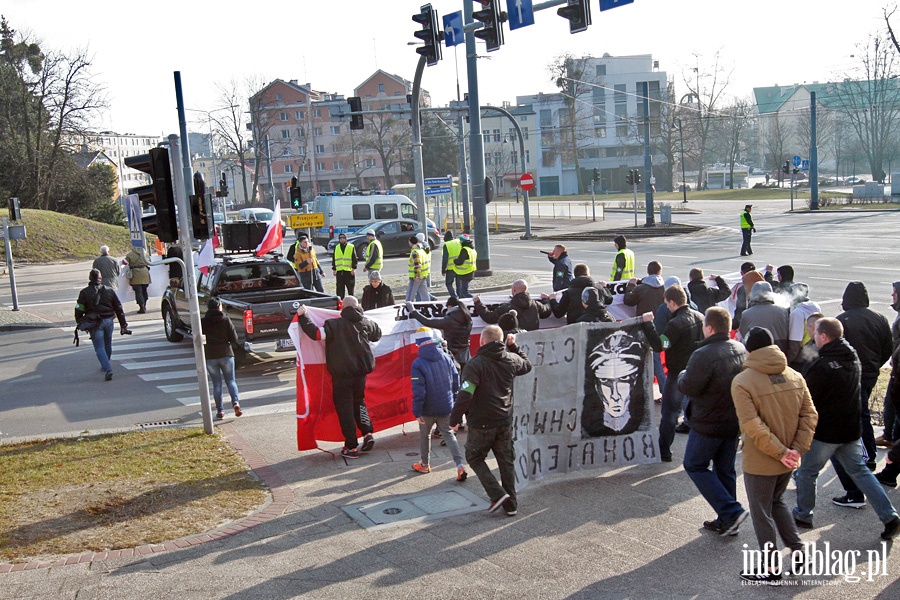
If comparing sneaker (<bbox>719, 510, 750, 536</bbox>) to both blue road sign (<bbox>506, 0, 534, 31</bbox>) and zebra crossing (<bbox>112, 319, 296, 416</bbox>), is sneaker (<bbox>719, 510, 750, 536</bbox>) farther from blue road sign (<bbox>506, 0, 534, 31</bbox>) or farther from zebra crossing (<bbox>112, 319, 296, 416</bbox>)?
blue road sign (<bbox>506, 0, 534, 31</bbox>)

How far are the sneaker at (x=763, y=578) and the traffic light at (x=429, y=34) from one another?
14.3m

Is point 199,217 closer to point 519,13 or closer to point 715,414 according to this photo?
point 715,414

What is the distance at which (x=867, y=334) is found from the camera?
7.36m

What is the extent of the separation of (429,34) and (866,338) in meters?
12.7

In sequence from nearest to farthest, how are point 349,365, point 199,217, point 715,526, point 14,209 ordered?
point 715,526 < point 349,365 < point 199,217 < point 14,209

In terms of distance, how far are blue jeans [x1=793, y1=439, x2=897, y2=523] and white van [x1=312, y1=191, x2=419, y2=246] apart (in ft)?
114

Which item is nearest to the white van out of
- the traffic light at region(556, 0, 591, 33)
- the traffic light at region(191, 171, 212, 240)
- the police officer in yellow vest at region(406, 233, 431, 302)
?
the police officer in yellow vest at region(406, 233, 431, 302)

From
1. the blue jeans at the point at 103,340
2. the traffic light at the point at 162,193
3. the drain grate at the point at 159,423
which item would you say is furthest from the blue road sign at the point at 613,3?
the drain grate at the point at 159,423

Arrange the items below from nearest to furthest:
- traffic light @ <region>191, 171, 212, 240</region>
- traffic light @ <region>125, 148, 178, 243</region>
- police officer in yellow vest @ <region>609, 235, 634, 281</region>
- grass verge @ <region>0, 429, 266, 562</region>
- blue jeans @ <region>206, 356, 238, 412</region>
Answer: grass verge @ <region>0, 429, 266, 562</region> → traffic light @ <region>125, 148, 178, 243</region> → traffic light @ <region>191, 171, 212, 240</region> → blue jeans @ <region>206, 356, 238, 412</region> → police officer in yellow vest @ <region>609, 235, 634, 281</region>

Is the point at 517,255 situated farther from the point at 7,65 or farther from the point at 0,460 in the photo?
the point at 7,65

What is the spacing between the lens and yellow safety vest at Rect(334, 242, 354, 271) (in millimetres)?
19938

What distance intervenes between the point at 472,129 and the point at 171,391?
14.1 m

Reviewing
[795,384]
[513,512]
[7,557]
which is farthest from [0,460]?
[795,384]

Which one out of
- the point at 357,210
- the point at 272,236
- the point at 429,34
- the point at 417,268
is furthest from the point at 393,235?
the point at 429,34
